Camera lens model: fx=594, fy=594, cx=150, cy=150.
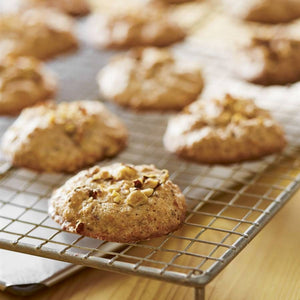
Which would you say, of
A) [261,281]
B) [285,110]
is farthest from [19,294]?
[285,110]

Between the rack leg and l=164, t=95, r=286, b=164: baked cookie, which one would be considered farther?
l=164, t=95, r=286, b=164: baked cookie

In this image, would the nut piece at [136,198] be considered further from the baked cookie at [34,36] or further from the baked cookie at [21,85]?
the baked cookie at [34,36]

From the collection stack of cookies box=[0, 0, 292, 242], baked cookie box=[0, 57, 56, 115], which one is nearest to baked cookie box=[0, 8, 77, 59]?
stack of cookies box=[0, 0, 292, 242]

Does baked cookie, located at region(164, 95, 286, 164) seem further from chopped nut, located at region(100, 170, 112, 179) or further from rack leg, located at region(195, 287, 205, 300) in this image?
rack leg, located at region(195, 287, 205, 300)

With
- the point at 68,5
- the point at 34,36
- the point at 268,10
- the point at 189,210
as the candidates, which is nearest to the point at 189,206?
the point at 189,210

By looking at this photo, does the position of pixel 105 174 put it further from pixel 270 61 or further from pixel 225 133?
pixel 270 61

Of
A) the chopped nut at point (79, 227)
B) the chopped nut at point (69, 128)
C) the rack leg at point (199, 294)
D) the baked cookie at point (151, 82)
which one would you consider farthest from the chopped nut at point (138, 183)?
the baked cookie at point (151, 82)
